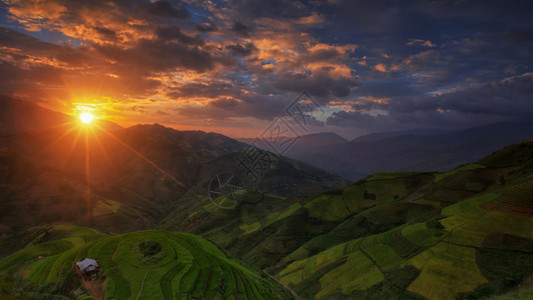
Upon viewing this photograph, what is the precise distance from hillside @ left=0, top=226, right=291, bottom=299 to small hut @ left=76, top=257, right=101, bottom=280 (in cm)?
72

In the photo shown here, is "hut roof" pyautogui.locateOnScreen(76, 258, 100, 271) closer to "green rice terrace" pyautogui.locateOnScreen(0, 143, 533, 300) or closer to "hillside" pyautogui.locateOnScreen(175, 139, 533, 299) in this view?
"green rice terrace" pyautogui.locateOnScreen(0, 143, 533, 300)

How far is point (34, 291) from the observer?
94.6ft

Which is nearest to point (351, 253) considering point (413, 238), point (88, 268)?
point (413, 238)

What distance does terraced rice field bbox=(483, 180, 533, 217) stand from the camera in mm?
39500

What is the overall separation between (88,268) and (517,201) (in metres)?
70.8

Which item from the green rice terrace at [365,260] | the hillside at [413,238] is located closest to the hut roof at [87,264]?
the green rice terrace at [365,260]

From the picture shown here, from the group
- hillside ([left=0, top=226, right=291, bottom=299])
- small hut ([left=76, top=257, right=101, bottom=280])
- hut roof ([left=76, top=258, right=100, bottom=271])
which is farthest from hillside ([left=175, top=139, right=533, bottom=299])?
hut roof ([left=76, top=258, right=100, bottom=271])

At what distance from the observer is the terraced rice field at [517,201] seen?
39.5 m

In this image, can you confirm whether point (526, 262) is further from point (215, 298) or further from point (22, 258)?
point (22, 258)

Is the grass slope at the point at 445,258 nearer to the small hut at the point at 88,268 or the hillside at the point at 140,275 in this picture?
the hillside at the point at 140,275

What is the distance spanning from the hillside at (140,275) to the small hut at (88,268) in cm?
72

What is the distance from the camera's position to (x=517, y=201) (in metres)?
41.9

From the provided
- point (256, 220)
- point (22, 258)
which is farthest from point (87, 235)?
point (256, 220)

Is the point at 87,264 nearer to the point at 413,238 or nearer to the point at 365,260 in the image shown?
the point at 365,260
